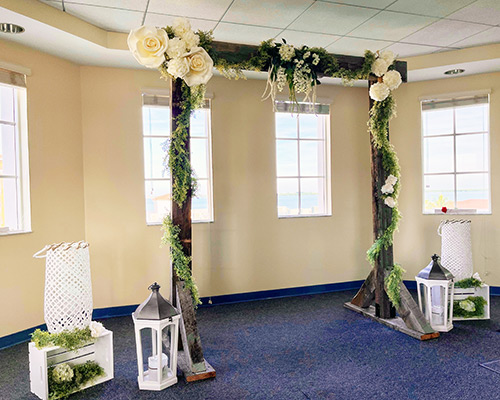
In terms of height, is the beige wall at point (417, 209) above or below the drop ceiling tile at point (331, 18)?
below

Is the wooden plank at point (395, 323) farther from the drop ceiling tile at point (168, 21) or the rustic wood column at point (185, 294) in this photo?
the drop ceiling tile at point (168, 21)

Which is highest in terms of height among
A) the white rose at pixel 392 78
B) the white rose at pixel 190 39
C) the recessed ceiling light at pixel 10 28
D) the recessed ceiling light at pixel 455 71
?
the recessed ceiling light at pixel 455 71

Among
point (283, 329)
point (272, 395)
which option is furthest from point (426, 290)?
point (272, 395)

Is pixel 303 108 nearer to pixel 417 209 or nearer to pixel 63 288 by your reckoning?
pixel 417 209

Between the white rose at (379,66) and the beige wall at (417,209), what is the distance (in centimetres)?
165

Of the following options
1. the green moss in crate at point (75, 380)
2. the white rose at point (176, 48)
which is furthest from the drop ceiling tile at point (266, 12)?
the green moss in crate at point (75, 380)

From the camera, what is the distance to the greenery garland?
2.68 meters

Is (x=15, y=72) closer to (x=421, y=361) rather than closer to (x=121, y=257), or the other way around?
(x=121, y=257)

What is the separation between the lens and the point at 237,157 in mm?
4766

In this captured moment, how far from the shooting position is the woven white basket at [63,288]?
2.74 metres

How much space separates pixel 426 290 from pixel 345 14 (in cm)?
249

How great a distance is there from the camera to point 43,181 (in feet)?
12.7

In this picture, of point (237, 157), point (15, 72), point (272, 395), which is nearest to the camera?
point (272, 395)

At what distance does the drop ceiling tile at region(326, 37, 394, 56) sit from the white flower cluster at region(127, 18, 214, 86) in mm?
1787
